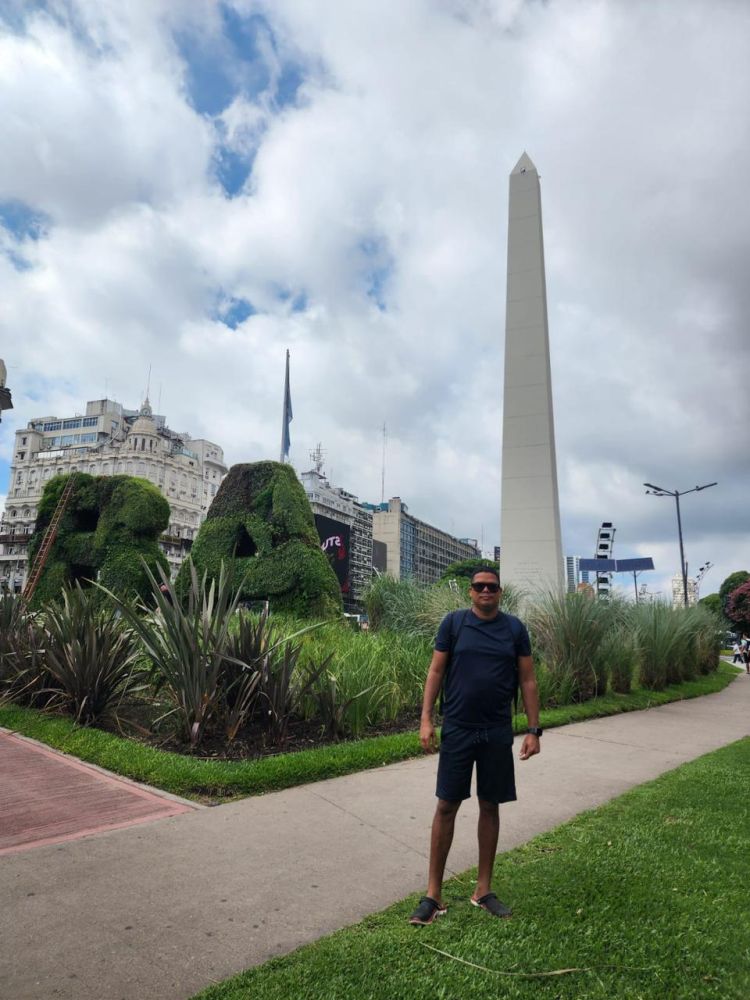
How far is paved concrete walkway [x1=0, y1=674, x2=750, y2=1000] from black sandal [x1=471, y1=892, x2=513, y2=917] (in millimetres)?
435

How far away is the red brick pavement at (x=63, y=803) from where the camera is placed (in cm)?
425

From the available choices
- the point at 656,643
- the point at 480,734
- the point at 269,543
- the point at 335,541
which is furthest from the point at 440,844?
the point at 335,541

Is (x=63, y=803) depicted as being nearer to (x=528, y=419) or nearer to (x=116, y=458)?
(x=528, y=419)

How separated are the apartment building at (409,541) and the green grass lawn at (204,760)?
119018mm

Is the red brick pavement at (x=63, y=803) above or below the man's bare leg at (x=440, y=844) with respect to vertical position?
below

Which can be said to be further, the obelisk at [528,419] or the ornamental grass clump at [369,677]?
the obelisk at [528,419]

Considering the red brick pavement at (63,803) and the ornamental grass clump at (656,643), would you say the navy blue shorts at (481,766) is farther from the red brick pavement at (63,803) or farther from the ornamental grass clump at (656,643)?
the ornamental grass clump at (656,643)

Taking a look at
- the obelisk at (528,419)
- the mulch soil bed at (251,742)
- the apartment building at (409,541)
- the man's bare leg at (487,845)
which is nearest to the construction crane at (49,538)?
the mulch soil bed at (251,742)

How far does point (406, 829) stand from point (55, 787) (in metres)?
2.91

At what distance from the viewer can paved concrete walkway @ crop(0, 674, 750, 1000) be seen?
268cm

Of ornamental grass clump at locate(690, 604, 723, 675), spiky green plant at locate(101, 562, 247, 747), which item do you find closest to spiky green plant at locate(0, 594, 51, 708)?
spiky green plant at locate(101, 562, 247, 747)

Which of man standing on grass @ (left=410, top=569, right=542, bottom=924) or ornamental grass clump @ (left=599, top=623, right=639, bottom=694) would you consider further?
ornamental grass clump @ (left=599, top=623, right=639, bottom=694)

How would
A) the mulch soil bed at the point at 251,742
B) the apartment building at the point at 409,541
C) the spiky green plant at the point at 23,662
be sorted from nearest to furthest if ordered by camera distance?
the mulch soil bed at the point at 251,742, the spiky green plant at the point at 23,662, the apartment building at the point at 409,541

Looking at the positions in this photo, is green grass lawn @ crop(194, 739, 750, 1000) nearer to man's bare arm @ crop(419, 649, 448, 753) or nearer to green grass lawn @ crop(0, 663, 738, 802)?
man's bare arm @ crop(419, 649, 448, 753)
